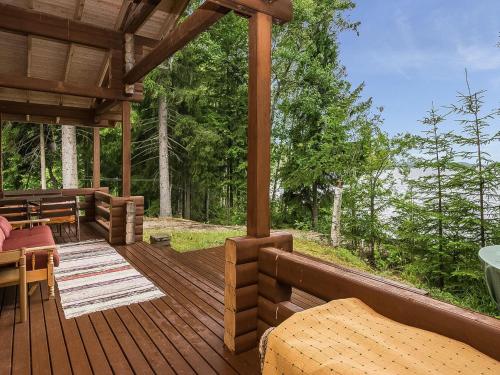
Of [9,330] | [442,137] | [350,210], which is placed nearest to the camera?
[9,330]

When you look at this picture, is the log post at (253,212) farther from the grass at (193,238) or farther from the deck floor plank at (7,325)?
the grass at (193,238)

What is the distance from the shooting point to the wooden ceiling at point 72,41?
15.0ft

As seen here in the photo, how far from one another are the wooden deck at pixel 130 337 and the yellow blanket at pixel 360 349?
3.53 feet

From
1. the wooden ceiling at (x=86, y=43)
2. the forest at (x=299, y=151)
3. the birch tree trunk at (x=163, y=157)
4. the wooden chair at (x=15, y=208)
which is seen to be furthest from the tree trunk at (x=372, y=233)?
the wooden chair at (x=15, y=208)

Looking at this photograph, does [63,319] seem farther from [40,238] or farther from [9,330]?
[40,238]

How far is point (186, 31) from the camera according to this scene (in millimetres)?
3158

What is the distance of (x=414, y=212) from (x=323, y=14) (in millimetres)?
9312

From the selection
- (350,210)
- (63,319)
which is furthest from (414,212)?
(63,319)

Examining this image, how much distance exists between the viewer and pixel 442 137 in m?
5.60

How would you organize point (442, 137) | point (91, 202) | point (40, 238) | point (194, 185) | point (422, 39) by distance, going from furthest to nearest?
1. point (422, 39)
2. point (194, 185)
3. point (91, 202)
4. point (442, 137)
5. point (40, 238)

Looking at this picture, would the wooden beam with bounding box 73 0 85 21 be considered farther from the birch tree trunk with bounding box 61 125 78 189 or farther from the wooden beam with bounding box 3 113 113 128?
the birch tree trunk with bounding box 61 125 78 189

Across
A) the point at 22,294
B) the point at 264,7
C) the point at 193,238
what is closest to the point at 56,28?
the point at 22,294

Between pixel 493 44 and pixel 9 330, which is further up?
pixel 493 44

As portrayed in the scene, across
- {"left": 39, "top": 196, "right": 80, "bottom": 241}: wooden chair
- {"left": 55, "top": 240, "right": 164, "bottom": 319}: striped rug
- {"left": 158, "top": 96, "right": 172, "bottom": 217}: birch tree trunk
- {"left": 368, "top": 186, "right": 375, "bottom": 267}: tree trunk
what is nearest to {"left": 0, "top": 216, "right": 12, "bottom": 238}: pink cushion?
{"left": 55, "top": 240, "right": 164, "bottom": 319}: striped rug
